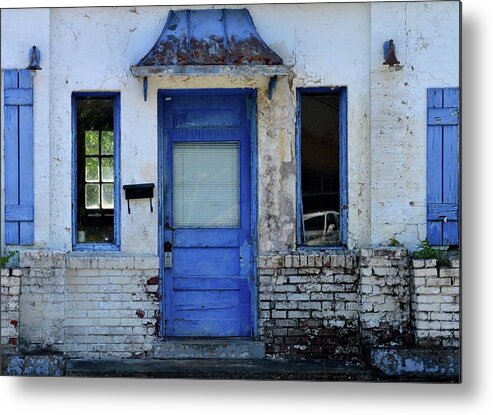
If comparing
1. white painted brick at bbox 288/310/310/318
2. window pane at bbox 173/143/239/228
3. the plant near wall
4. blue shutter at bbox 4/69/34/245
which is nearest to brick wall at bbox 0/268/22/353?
blue shutter at bbox 4/69/34/245

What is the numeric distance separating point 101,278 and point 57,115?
1.00 meters

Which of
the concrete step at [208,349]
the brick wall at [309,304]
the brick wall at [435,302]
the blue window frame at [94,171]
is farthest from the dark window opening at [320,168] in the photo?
the blue window frame at [94,171]

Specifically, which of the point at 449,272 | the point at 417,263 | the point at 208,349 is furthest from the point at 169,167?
the point at 449,272

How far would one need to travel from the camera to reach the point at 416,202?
504cm

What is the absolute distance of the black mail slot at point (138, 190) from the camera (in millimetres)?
5156

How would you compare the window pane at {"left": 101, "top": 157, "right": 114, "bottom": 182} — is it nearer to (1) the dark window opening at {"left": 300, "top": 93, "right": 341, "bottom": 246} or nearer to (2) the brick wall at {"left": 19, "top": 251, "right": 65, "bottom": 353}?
(2) the brick wall at {"left": 19, "top": 251, "right": 65, "bottom": 353}

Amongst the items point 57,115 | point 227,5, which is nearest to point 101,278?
point 57,115

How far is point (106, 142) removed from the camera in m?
5.17

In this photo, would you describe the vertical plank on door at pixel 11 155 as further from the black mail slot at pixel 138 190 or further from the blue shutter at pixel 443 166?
the blue shutter at pixel 443 166

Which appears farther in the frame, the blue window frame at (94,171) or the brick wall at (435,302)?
the blue window frame at (94,171)

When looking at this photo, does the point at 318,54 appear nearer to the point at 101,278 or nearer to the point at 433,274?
the point at 433,274

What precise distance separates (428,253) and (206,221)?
1.32m

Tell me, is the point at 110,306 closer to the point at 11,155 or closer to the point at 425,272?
the point at 11,155

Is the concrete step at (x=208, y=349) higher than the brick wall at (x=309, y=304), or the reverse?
the brick wall at (x=309, y=304)
